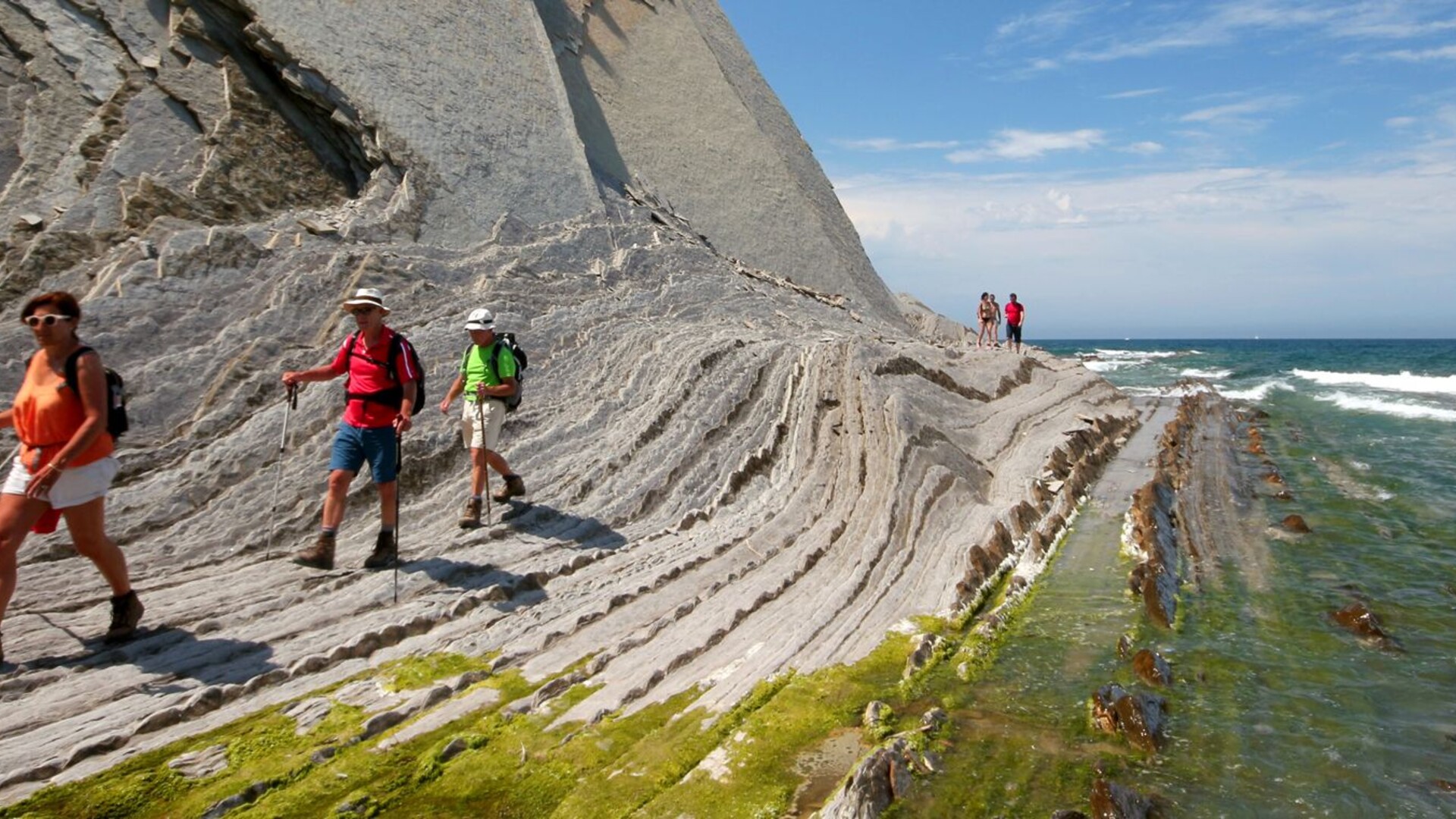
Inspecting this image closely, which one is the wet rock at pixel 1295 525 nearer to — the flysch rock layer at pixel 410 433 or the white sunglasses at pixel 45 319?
the flysch rock layer at pixel 410 433

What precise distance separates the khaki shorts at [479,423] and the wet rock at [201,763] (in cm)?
351

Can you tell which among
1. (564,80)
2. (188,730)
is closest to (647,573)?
(188,730)

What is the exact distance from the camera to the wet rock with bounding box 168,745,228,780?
4.29 metres

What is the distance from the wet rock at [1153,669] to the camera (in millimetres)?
5875

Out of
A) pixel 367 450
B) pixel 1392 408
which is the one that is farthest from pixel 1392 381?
pixel 367 450

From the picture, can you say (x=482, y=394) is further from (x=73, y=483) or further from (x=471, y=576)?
(x=73, y=483)

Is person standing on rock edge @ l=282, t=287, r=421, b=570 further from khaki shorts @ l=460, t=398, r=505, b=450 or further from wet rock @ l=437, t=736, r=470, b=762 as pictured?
wet rock @ l=437, t=736, r=470, b=762

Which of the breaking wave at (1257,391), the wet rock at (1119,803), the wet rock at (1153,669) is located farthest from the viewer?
the breaking wave at (1257,391)

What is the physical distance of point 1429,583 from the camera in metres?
8.52

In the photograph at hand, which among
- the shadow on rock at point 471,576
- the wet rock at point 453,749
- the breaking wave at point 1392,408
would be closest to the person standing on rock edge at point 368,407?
the shadow on rock at point 471,576

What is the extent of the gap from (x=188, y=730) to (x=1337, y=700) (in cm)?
670

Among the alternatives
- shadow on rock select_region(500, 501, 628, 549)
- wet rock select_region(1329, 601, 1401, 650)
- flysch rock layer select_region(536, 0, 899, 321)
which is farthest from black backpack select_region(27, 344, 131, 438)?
flysch rock layer select_region(536, 0, 899, 321)

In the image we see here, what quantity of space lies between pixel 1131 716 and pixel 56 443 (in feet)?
20.2

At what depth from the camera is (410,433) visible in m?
8.54
